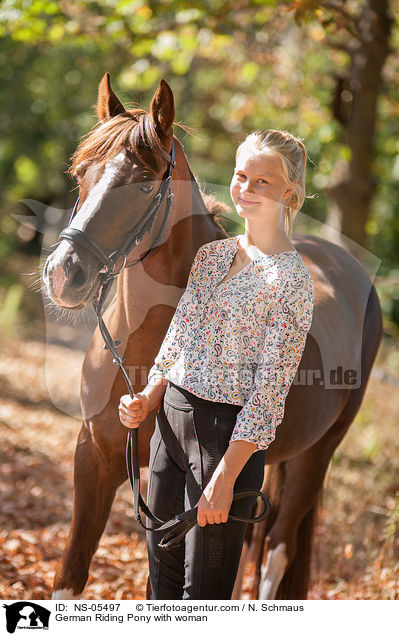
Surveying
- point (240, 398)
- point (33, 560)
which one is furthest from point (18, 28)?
point (240, 398)

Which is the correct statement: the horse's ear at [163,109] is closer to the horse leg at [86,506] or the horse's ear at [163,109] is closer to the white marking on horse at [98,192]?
the white marking on horse at [98,192]

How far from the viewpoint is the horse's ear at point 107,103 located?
2.28m

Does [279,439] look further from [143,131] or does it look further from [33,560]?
[33,560]

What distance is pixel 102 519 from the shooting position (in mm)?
2504

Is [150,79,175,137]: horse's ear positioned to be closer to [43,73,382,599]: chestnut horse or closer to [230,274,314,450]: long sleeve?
[43,73,382,599]: chestnut horse

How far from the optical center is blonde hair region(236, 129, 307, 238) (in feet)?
6.35

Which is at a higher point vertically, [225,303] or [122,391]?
[225,303]

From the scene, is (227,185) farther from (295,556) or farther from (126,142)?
(126,142)

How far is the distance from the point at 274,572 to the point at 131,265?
6.51 ft

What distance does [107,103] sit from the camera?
2.28 meters

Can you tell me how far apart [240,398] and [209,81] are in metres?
12.3
